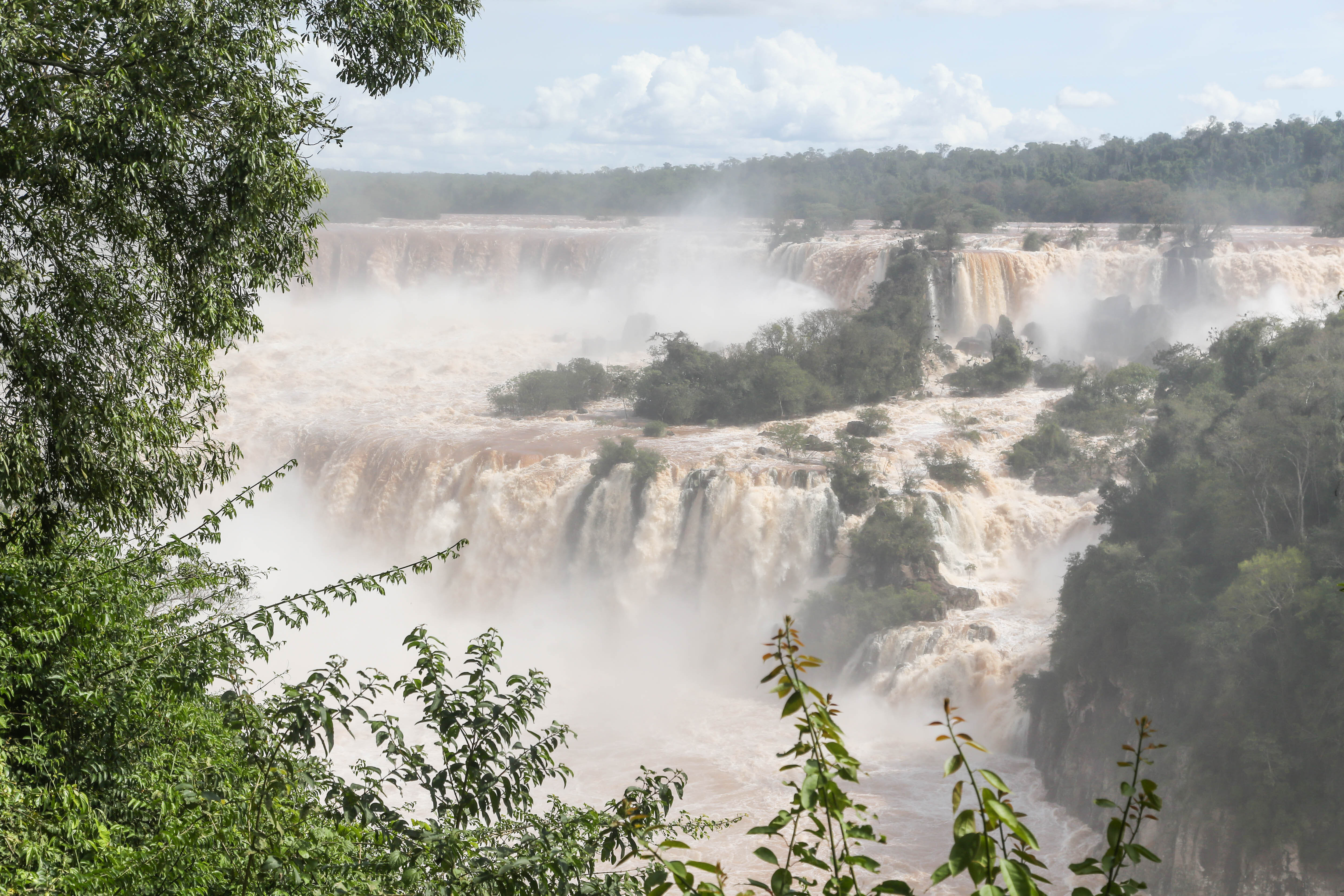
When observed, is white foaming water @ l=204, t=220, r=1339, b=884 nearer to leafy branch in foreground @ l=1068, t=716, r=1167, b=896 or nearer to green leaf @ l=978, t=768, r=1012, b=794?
leafy branch in foreground @ l=1068, t=716, r=1167, b=896

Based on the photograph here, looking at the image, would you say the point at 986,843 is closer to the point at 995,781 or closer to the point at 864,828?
the point at 995,781

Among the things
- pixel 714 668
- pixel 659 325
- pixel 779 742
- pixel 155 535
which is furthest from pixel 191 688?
pixel 659 325

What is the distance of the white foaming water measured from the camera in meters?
15.5

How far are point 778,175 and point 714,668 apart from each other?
4767 centimetres

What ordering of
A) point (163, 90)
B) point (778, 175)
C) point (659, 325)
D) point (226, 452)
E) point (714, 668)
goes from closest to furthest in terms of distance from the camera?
point (163, 90) → point (226, 452) → point (714, 668) → point (659, 325) → point (778, 175)

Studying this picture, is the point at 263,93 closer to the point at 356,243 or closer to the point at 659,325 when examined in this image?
the point at 659,325

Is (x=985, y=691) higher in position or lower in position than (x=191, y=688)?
lower

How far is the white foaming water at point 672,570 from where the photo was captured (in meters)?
15.5

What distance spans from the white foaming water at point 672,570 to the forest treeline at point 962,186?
21664 millimetres

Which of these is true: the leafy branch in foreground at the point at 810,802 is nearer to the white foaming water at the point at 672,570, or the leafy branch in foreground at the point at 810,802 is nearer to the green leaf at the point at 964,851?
the green leaf at the point at 964,851

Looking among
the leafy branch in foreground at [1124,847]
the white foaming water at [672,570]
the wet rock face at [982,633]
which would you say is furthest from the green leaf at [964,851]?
the wet rock face at [982,633]

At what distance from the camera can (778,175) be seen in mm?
62625

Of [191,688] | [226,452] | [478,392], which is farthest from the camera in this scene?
[478,392]

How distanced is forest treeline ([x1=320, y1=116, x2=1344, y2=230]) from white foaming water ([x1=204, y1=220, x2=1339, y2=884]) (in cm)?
2166
